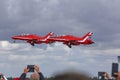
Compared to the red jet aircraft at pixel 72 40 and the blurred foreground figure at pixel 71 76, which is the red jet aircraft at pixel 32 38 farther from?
the blurred foreground figure at pixel 71 76

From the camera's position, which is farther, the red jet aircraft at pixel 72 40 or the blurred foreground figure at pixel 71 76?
the red jet aircraft at pixel 72 40

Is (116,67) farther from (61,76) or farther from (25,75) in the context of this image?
(61,76)

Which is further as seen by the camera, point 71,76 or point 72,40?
point 72,40

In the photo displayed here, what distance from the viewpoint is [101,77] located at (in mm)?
14992

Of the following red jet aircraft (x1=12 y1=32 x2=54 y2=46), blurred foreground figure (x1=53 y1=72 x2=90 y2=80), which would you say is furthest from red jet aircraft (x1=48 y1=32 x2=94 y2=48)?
blurred foreground figure (x1=53 y1=72 x2=90 y2=80)

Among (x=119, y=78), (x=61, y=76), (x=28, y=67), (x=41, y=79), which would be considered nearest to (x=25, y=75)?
(x=28, y=67)

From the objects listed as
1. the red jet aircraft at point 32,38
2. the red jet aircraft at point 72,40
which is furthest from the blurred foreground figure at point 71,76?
the red jet aircraft at point 32,38

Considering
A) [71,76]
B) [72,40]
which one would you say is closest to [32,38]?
[72,40]

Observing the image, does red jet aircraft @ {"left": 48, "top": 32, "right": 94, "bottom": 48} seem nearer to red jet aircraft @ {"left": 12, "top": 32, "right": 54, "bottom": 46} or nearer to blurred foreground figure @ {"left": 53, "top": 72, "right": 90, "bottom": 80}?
red jet aircraft @ {"left": 12, "top": 32, "right": 54, "bottom": 46}

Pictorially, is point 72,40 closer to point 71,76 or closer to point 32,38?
point 32,38

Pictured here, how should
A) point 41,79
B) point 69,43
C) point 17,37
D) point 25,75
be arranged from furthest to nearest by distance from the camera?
1. point 17,37
2. point 69,43
3. point 25,75
4. point 41,79

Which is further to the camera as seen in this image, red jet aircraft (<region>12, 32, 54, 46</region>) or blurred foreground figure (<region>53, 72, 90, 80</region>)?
red jet aircraft (<region>12, 32, 54, 46</region>)

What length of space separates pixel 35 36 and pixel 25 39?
23.9 ft

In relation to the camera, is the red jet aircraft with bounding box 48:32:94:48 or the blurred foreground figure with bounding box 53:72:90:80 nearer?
the blurred foreground figure with bounding box 53:72:90:80
